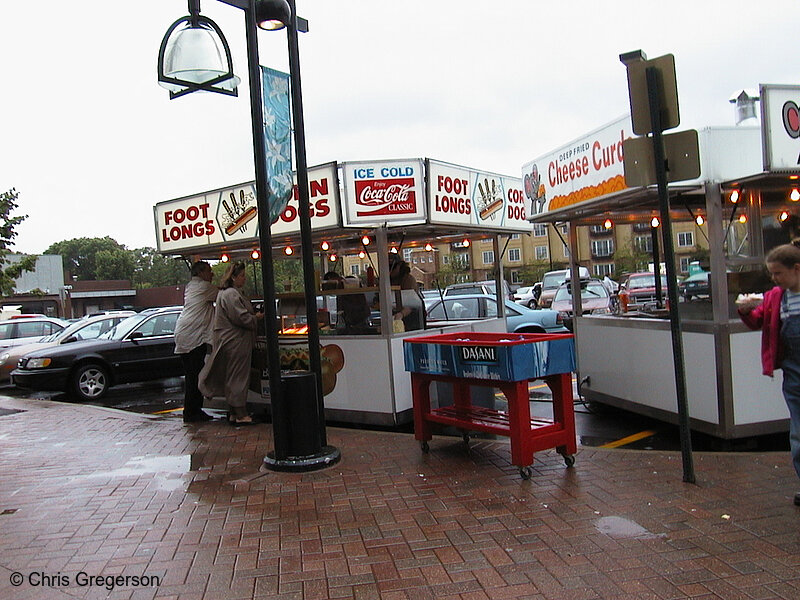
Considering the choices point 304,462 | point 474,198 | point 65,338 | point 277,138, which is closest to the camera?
point 304,462

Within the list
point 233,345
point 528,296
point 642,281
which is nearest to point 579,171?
point 642,281

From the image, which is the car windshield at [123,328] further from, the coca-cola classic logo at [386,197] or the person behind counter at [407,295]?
the coca-cola classic logo at [386,197]

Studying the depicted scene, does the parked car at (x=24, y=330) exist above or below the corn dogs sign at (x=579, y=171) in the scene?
below

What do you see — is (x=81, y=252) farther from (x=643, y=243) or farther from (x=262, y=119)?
(x=262, y=119)

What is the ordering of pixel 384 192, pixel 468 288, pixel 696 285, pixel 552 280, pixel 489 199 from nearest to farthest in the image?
1. pixel 696 285
2. pixel 384 192
3. pixel 489 199
4. pixel 468 288
5. pixel 552 280

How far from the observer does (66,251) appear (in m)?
110

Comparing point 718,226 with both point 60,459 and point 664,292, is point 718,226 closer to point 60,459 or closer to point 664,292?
point 664,292

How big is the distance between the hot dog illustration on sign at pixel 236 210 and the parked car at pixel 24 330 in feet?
30.7

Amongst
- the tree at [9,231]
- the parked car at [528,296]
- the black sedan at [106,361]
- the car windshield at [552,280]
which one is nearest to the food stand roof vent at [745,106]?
the black sedan at [106,361]

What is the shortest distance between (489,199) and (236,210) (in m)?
3.19

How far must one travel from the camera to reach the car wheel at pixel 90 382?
11.6 m

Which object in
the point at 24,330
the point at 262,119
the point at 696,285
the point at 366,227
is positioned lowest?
the point at 24,330

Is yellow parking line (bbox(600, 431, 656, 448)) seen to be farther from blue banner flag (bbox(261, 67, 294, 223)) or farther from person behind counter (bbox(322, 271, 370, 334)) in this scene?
blue banner flag (bbox(261, 67, 294, 223))

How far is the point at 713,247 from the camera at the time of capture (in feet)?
19.1
